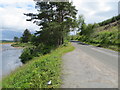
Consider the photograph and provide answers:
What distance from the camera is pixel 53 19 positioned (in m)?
21.7

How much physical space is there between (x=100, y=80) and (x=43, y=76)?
8.79 ft

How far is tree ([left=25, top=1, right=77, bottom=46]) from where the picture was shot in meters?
19.7

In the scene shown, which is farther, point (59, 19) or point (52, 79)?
point (59, 19)

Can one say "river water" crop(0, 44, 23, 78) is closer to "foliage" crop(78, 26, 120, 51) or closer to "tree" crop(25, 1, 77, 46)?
"tree" crop(25, 1, 77, 46)

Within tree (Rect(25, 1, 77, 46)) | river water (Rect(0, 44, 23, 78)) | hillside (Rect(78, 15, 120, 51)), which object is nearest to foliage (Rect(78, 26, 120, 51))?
hillside (Rect(78, 15, 120, 51))

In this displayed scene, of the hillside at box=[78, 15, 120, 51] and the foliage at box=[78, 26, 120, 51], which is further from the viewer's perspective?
the hillside at box=[78, 15, 120, 51]

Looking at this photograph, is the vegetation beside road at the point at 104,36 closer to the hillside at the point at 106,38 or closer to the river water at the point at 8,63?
the hillside at the point at 106,38

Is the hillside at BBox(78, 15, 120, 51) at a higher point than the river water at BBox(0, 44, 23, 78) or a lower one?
higher

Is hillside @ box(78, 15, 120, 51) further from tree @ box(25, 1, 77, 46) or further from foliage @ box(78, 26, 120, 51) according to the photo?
tree @ box(25, 1, 77, 46)

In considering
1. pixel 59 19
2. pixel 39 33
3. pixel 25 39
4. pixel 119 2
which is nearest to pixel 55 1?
pixel 59 19

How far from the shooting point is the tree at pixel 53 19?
64.5ft

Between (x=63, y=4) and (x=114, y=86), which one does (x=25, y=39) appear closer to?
(x=63, y=4)

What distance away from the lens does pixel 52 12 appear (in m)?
20.8

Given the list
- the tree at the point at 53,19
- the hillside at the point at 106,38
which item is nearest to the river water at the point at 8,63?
the tree at the point at 53,19
